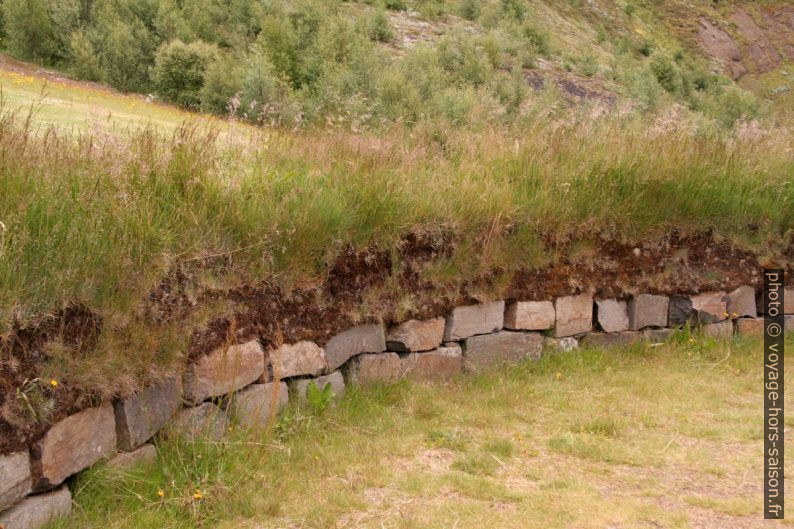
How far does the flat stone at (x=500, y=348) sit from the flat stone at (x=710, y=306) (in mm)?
1759

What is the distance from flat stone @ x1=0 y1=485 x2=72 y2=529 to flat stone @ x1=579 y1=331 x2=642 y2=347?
439 centimetres

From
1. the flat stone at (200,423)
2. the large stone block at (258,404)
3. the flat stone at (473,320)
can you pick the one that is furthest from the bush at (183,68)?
the flat stone at (200,423)

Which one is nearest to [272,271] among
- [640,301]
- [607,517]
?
[607,517]

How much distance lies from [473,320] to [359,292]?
1.09 m

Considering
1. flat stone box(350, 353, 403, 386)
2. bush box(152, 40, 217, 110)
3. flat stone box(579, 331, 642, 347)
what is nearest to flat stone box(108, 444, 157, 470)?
flat stone box(350, 353, 403, 386)

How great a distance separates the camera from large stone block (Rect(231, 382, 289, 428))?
4.42 meters

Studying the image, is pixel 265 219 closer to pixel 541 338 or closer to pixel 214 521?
pixel 214 521

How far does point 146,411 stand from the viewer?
3.95 meters

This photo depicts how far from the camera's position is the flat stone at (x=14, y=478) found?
3.25m

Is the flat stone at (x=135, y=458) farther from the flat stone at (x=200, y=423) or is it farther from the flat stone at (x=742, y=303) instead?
the flat stone at (x=742, y=303)

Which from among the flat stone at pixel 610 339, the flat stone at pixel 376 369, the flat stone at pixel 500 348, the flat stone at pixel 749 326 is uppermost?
the flat stone at pixel 376 369

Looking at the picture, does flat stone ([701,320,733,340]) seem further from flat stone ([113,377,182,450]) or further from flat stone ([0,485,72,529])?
flat stone ([0,485,72,529])

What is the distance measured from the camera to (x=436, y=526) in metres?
3.74

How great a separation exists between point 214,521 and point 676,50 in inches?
1278
